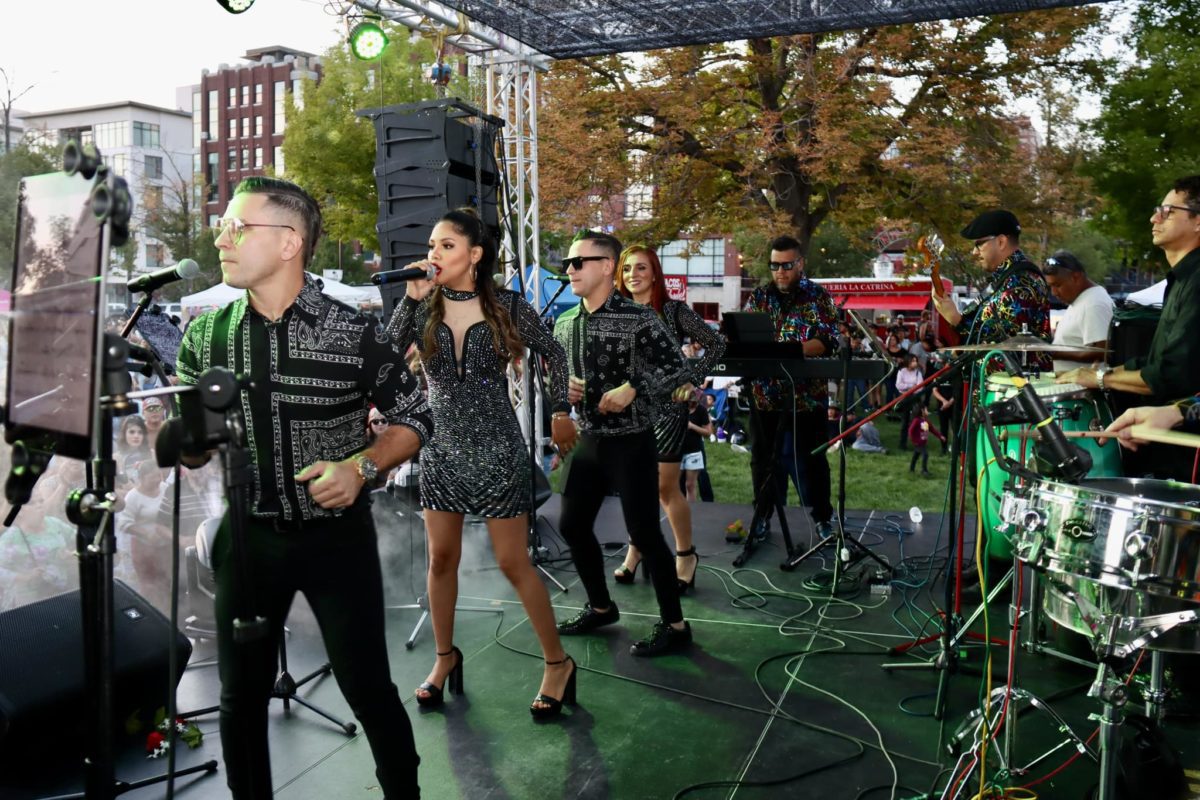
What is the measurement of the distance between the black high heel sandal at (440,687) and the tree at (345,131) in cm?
2165

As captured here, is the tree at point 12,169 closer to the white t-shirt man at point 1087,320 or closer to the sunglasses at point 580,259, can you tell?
the sunglasses at point 580,259

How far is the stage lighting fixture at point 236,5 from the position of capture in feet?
18.3

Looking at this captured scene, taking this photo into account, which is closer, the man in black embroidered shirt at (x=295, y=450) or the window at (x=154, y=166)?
A: the man in black embroidered shirt at (x=295, y=450)

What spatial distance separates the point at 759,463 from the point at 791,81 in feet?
37.9

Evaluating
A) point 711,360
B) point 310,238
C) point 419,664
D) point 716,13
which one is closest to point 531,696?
point 419,664

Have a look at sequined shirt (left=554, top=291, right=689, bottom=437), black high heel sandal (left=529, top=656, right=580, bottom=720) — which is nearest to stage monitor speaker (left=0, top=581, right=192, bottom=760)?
black high heel sandal (left=529, top=656, right=580, bottom=720)

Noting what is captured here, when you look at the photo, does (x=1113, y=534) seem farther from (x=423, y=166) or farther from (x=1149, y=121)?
(x=1149, y=121)

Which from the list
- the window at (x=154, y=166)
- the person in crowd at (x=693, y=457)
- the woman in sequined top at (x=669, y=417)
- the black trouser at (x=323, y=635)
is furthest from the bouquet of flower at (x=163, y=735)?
the window at (x=154, y=166)

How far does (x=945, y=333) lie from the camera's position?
20.0ft

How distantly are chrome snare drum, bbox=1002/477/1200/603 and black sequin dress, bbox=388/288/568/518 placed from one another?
71.6 inches

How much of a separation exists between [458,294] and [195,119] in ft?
231

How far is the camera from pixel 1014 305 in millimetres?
4930

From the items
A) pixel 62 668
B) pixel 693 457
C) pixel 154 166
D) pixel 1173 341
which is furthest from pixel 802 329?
pixel 154 166

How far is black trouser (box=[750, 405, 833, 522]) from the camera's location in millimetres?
6133
